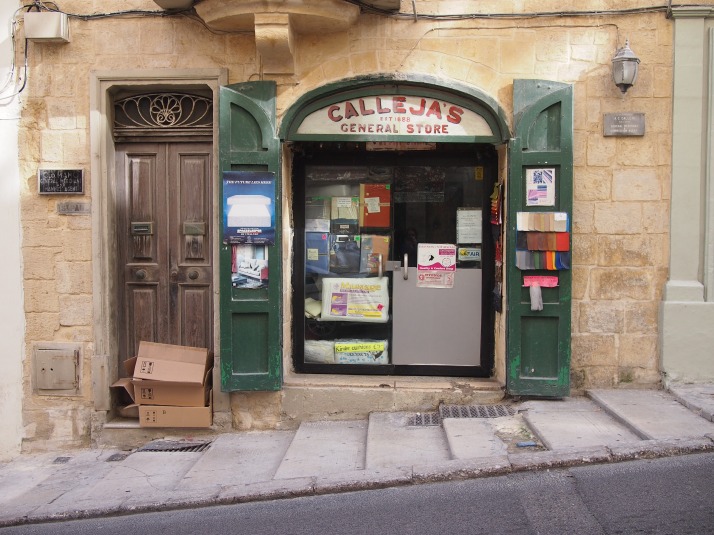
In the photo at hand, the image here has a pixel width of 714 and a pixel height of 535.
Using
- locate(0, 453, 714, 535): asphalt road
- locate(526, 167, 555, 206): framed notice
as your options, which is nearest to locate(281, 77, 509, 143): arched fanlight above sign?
locate(526, 167, 555, 206): framed notice

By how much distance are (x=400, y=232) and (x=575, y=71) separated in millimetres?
2045

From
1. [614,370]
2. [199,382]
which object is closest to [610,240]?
[614,370]

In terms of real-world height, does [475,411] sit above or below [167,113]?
below

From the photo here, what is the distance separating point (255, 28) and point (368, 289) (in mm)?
2494

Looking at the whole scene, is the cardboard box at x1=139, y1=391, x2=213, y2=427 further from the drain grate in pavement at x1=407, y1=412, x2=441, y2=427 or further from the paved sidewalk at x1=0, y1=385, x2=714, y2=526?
the drain grate in pavement at x1=407, y1=412, x2=441, y2=427

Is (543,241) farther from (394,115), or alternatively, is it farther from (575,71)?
(394,115)

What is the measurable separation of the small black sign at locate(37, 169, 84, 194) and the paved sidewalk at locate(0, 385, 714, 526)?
2324mm

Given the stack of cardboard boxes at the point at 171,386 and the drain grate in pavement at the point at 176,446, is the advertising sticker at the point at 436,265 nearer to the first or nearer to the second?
the stack of cardboard boxes at the point at 171,386

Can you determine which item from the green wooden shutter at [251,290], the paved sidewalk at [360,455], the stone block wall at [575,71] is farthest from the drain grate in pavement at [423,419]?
the stone block wall at [575,71]

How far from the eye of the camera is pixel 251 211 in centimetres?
601

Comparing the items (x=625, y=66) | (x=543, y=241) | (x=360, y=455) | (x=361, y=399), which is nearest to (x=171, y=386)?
(x=361, y=399)

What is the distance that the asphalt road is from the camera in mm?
4051

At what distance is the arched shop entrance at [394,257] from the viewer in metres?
6.58

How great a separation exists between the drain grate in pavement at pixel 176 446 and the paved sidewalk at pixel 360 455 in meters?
0.02
